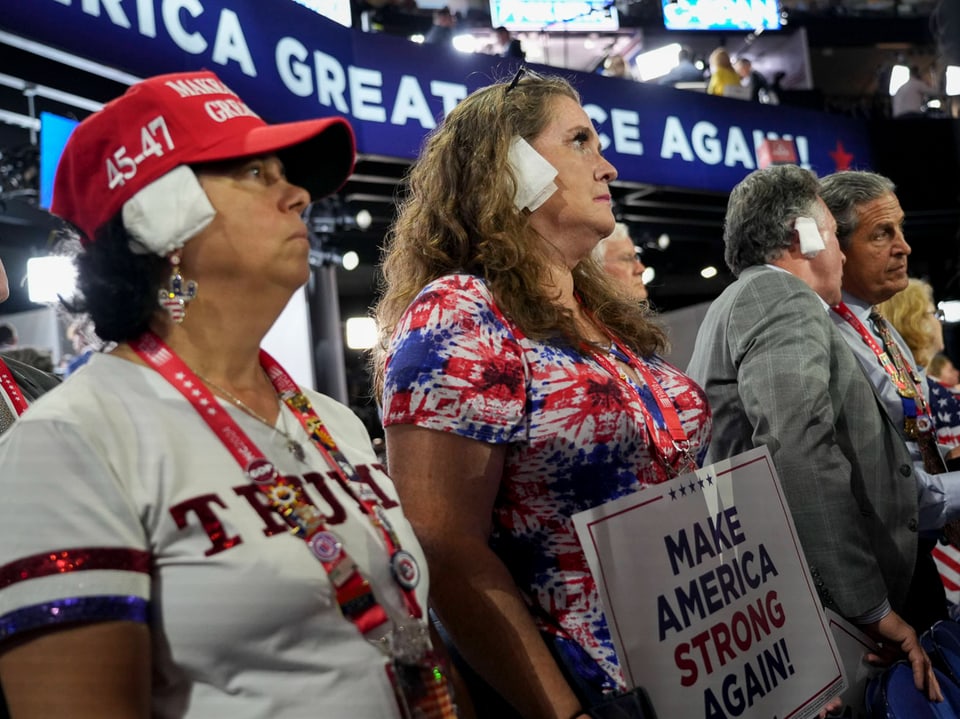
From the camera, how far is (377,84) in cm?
639

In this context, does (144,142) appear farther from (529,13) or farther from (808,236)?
(529,13)

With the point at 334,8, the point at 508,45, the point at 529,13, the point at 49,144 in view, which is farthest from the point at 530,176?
the point at 529,13

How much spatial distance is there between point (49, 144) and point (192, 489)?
4.51 meters

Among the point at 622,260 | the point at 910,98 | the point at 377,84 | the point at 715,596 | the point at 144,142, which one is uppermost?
the point at 910,98

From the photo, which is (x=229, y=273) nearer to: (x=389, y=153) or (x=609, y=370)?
(x=609, y=370)

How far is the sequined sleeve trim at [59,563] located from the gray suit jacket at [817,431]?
151 centimetres

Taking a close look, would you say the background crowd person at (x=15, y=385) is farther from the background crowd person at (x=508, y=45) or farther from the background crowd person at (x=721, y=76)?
the background crowd person at (x=721, y=76)

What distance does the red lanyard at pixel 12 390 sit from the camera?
190 cm

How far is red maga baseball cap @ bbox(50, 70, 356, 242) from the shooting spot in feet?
3.73

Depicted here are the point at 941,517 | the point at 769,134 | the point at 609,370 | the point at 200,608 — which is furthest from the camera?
the point at 769,134

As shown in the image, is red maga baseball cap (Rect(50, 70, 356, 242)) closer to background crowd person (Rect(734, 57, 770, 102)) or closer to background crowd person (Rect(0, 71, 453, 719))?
background crowd person (Rect(0, 71, 453, 719))

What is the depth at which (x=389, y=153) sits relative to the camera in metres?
6.43

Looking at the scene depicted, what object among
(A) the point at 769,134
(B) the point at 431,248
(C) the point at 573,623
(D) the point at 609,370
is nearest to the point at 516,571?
(C) the point at 573,623

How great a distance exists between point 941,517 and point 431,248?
1.50 m
